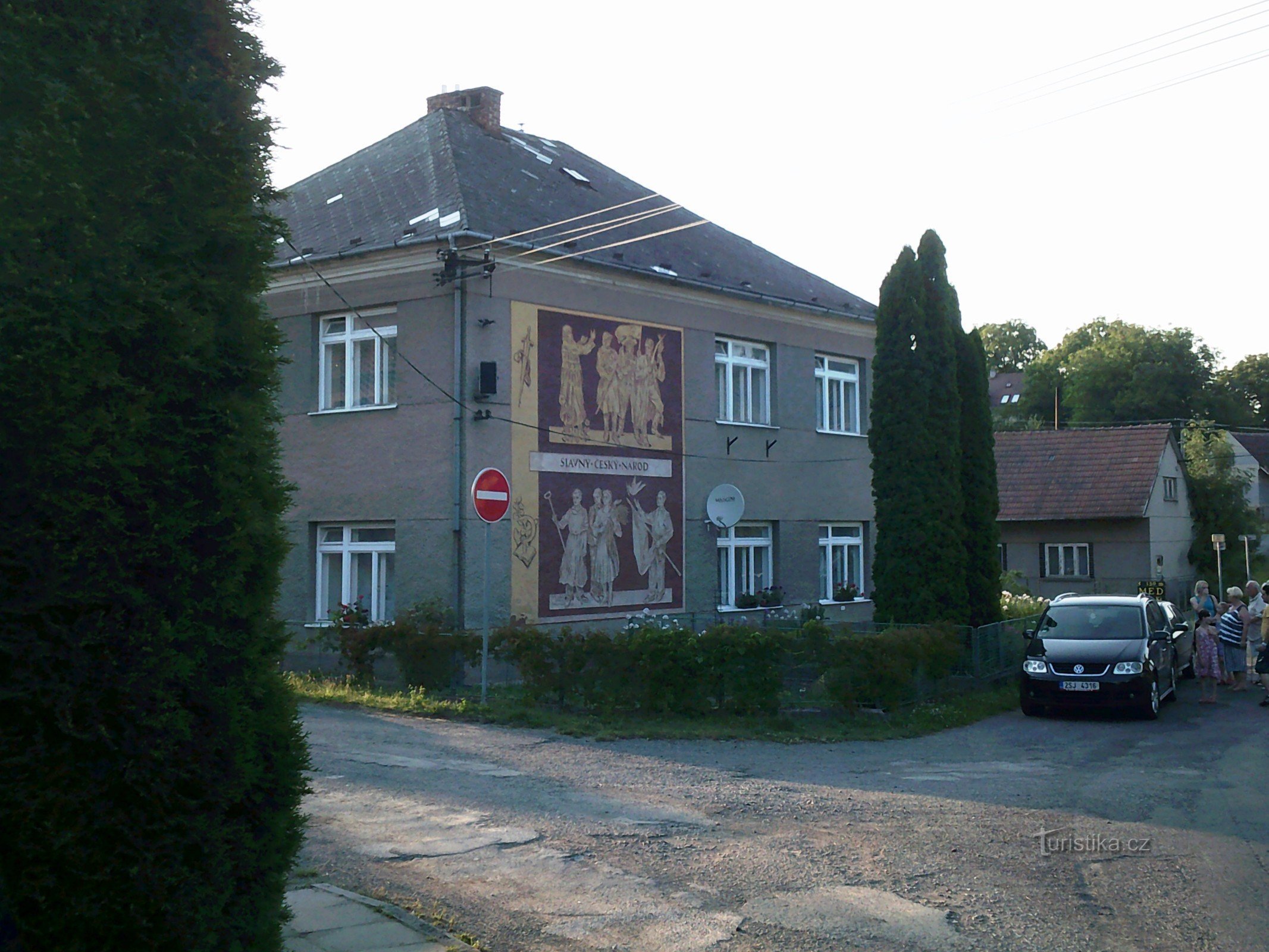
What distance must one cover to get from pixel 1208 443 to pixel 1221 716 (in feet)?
130

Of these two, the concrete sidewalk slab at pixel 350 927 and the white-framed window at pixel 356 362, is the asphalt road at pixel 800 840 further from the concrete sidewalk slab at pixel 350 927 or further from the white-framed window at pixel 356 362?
the white-framed window at pixel 356 362

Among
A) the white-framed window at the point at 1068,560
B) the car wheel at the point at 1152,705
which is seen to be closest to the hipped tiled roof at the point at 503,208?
the car wheel at the point at 1152,705

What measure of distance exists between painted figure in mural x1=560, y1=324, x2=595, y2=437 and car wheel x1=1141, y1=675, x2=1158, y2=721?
9.70 m

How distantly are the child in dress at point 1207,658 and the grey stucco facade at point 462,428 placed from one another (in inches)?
307

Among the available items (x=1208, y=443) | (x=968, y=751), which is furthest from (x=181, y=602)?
(x=1208, y=443)

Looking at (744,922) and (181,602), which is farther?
(744,922)

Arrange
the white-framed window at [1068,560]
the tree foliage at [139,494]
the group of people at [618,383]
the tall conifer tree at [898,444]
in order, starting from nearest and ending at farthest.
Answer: the tree foliage at [139,494] < the tall conifer tree at [898,444] < the group of people at [618,383] < the white-framed window at [1068,560]

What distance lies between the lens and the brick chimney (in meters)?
25.4

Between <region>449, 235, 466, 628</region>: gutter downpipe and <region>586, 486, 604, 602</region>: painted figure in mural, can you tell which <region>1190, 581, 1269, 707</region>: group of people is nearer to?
<region>586, 486, 604, 602</region>: painted figure in mural

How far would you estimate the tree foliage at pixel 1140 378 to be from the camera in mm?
76438

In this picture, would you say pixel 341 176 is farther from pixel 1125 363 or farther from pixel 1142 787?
pixel 1125 363

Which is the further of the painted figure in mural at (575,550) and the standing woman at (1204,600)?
the standing woman at (1204,600)

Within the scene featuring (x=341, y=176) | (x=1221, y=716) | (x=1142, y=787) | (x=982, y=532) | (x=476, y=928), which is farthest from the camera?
(x=341, y=176)

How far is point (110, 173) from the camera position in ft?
14.6
